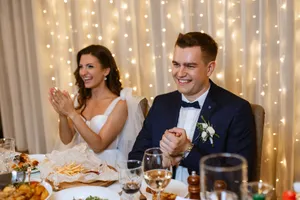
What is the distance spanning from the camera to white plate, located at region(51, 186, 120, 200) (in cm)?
153

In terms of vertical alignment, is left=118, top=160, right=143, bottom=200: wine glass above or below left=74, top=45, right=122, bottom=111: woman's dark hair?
below

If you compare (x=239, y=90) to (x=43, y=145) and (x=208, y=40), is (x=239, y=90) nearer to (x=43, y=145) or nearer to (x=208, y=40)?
(x=208, y=40)

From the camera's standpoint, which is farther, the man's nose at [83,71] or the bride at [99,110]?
the man's nose at [83,71]

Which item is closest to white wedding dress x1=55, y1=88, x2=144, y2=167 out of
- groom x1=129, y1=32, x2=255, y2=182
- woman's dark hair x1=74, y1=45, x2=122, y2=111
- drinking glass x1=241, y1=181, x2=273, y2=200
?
woman's dark hair x1=74, y1=45, x2=122, y2=111

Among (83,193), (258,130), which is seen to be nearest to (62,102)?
(83,193)

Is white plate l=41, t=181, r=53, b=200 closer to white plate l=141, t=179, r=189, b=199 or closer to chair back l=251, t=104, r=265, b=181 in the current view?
white plate l=141, t=179, r=189, b=199

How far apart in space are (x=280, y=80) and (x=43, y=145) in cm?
267

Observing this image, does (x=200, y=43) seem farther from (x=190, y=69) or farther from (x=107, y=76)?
(x=107, y=76)

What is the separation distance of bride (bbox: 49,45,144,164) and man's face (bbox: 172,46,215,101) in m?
0.69

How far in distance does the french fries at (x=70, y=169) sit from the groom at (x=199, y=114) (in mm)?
437

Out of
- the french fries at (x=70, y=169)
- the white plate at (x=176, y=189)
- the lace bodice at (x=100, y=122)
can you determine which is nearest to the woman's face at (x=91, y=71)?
the lace bodice at (x=100, y=122)

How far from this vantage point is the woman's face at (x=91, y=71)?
2.81 metres

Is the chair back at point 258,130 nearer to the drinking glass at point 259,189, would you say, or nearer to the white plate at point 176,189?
the white plate at point 176,189

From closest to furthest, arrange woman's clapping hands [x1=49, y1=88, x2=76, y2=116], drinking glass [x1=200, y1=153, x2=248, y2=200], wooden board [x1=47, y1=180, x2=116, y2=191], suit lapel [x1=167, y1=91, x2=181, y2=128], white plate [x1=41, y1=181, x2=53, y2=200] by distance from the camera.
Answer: drinking glass [x1=200, y1=153, x2=248, y2=200] → white plate [x1=41, y1=181, x2=53, y2=200] → wooden board [x1=47, y1=180, x2=116, y2=191] → suit lapel [x1=167, y1=91, x2=181, y2=128] → woman's clapping hands [x1=49, y1=88, x2=76, y2=116]
